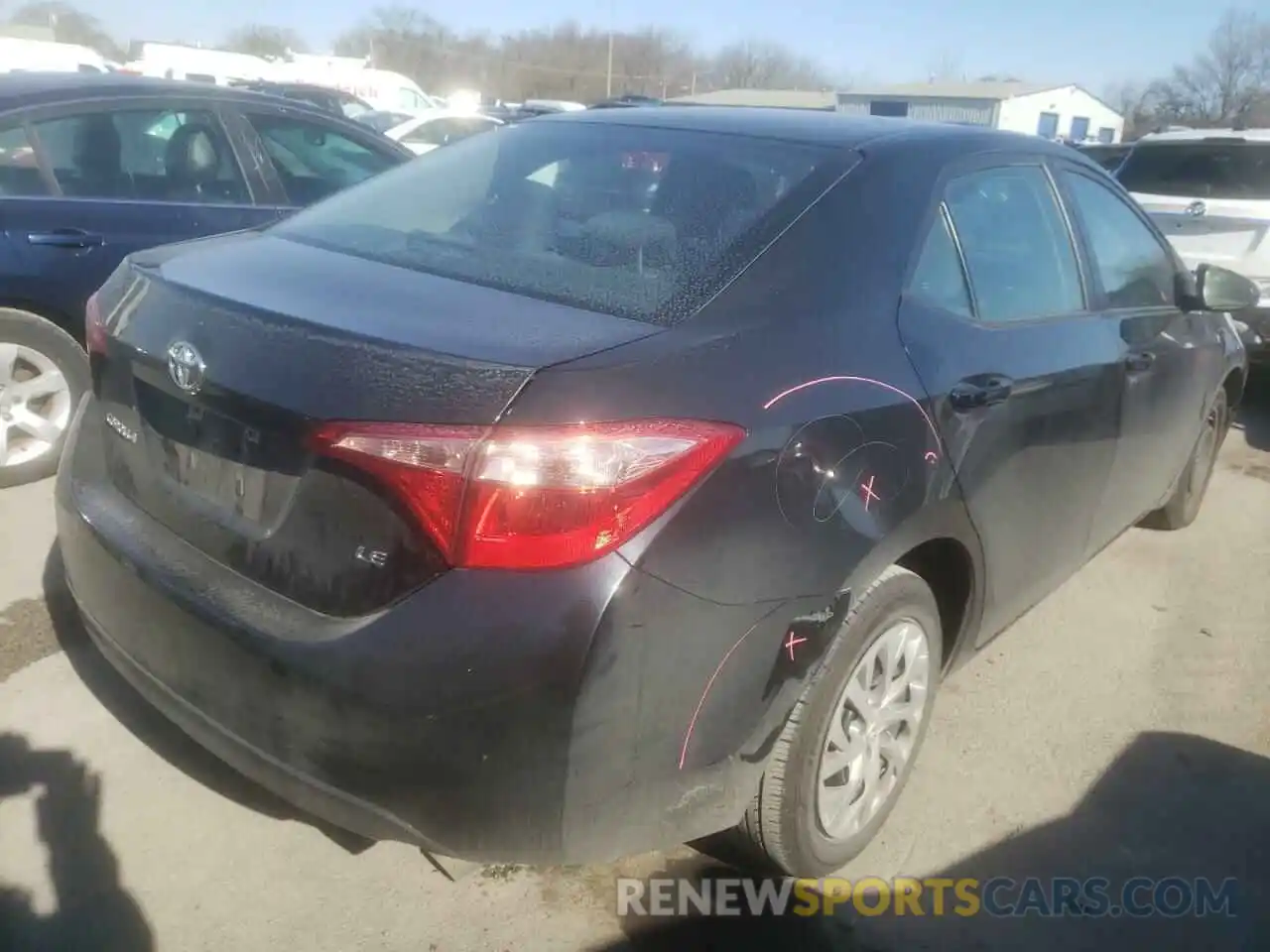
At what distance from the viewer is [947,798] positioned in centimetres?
286

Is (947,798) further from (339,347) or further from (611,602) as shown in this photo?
(339,347)

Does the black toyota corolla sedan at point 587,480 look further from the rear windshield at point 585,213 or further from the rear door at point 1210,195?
the rear door at point 1210,195

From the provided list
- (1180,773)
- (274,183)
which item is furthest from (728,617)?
(274,183)

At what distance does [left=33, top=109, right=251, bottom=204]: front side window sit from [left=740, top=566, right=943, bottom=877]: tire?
3663 millimetres

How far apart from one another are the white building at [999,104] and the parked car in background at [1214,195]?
110 feet

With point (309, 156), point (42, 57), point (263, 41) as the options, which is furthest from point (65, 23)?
point (309, 156)

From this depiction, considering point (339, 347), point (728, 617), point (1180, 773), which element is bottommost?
point (1180, 773)

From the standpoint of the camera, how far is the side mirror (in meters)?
3.74

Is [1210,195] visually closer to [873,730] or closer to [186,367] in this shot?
[873,730]

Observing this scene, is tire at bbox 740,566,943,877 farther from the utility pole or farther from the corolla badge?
the utility pole

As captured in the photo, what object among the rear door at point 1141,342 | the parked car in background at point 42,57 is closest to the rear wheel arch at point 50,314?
the rear door at point 1141,342

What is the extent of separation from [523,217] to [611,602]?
46.1 inches

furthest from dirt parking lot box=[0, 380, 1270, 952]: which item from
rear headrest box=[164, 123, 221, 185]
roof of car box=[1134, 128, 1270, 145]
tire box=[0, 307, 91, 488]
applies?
roof of car box=[1134, 128, 1270, 145]

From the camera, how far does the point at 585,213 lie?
8.28 feet
